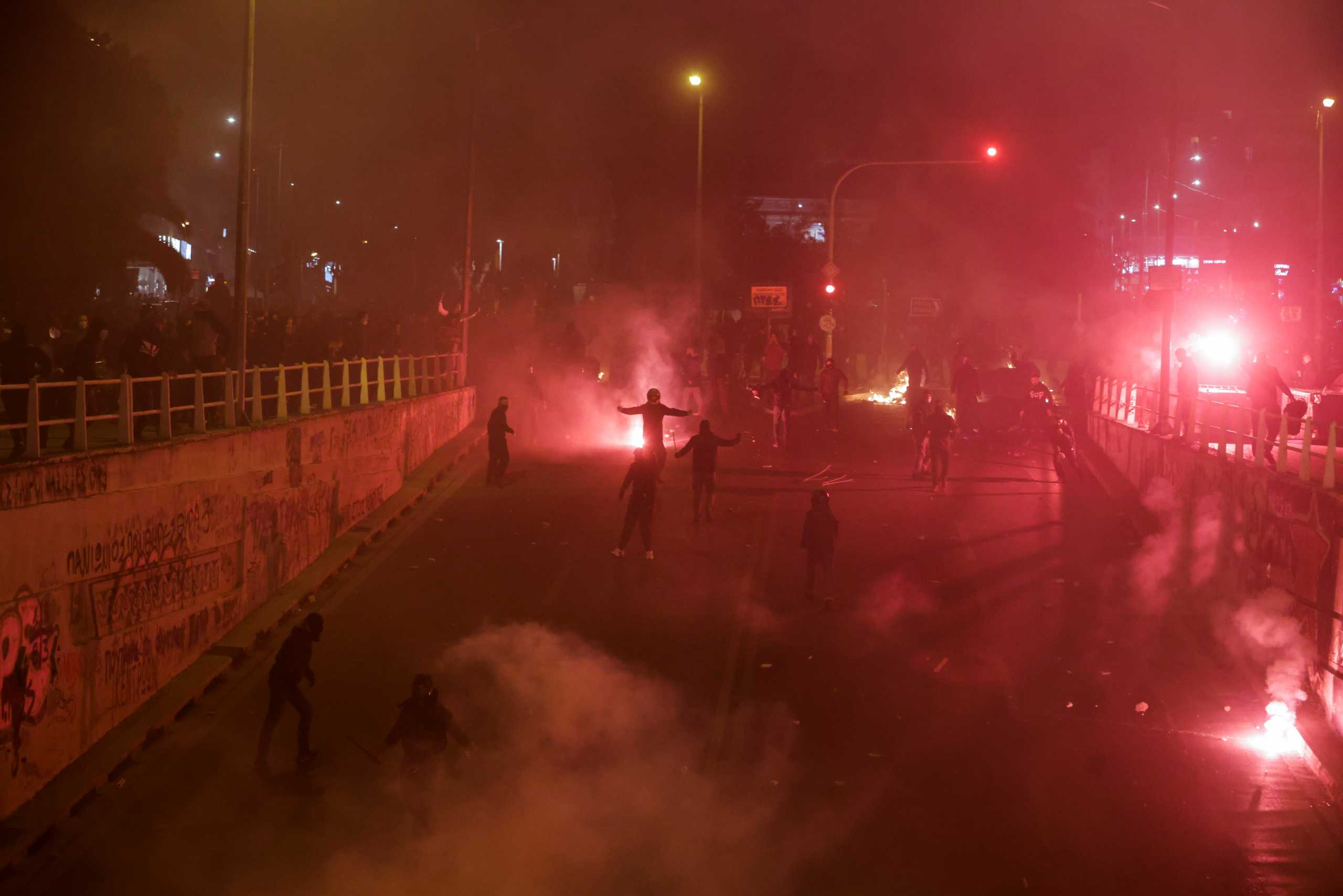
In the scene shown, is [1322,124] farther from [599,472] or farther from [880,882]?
[880,882]

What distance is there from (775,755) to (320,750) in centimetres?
357

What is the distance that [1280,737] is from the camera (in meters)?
10.6

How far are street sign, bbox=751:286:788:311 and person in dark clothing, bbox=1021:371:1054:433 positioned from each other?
9.65m

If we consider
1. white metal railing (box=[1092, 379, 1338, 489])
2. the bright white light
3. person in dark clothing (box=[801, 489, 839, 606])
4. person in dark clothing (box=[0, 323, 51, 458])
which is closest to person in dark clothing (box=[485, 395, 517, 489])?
person in dark clothing (box=[801, 489, 839, 606])

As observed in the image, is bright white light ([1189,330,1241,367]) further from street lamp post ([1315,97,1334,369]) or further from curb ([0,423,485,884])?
curb ([0,423,485,884])

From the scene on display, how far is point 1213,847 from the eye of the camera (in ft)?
28.4

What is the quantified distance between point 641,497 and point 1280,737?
7.56 m

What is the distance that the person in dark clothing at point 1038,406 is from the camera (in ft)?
75.8

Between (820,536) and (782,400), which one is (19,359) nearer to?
(820,536)

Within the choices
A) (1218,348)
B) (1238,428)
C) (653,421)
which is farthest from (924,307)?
(1238,428)

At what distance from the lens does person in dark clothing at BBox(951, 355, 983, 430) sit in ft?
81.8

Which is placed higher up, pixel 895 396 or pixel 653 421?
pixel 653 421

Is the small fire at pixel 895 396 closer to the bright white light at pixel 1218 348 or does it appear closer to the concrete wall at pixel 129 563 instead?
the bright white light at pixel 1218 348

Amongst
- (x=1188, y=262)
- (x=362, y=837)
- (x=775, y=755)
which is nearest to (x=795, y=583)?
(x=775, y=755)
